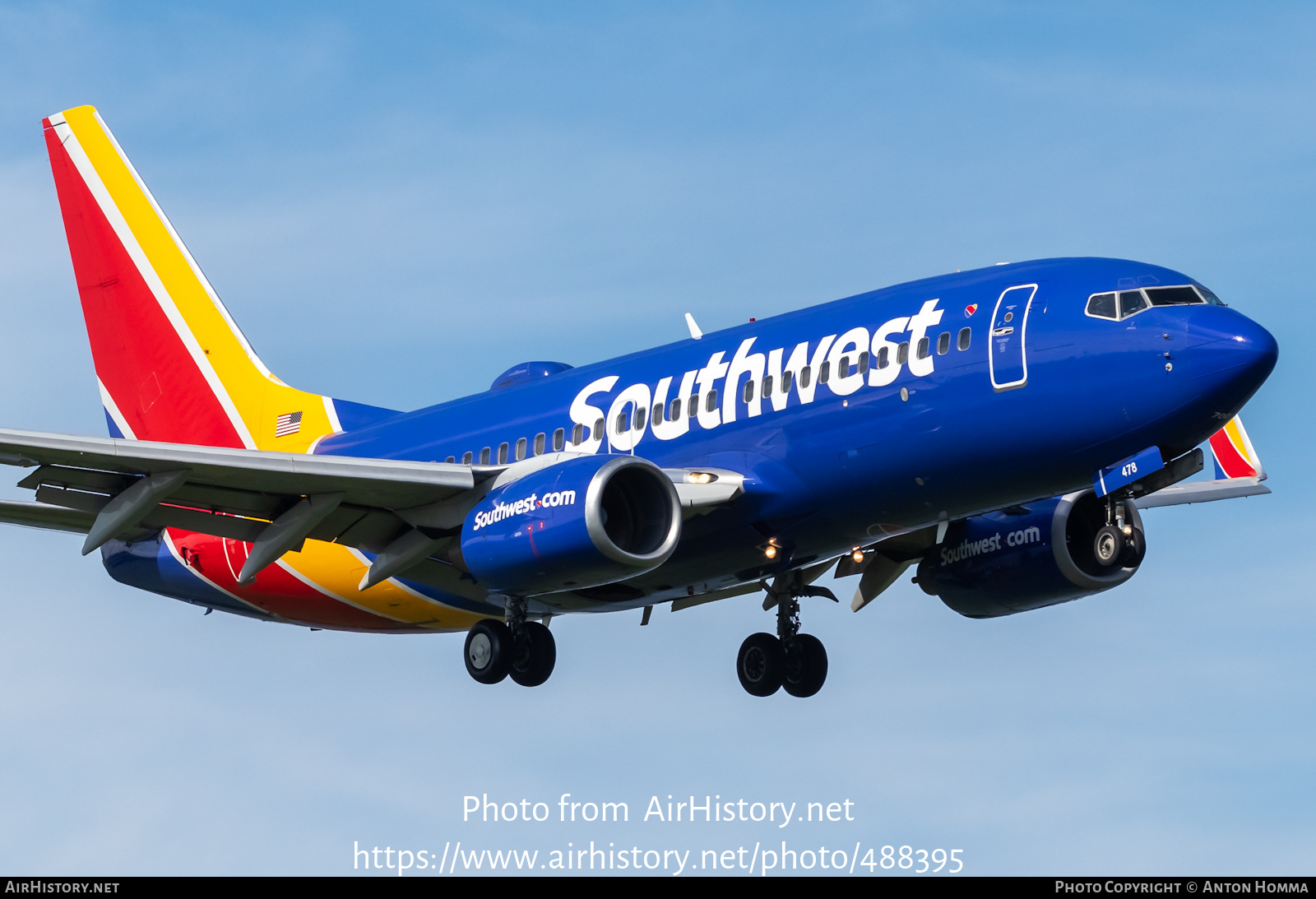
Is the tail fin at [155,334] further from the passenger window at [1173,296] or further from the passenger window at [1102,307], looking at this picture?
the passenger window at [1173,296]

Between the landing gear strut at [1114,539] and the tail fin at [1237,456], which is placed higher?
the tail fin at [1237,456]

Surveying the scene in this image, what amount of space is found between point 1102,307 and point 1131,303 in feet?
1.27

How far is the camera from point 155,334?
38.0m

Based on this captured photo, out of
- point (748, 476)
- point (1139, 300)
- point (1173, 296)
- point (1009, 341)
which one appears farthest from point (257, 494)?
point (1173, 296)

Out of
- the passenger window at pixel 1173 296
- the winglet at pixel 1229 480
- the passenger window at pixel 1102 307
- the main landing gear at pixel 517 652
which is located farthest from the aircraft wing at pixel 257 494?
the winglet at pixel 1229 480

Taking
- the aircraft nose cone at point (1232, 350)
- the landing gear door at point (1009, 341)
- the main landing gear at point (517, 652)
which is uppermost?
the landing gear door at point (1009, 341)

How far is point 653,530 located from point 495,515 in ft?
7.87

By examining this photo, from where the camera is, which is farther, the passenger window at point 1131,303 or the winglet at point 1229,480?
the winglet at point 1229,480

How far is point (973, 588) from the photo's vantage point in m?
32.8

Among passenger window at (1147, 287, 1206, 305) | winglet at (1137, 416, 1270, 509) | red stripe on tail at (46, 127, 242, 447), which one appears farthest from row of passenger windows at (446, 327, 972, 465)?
winglet at (1137, 416, 1270, 509)

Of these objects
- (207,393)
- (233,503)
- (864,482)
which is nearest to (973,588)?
(864,482)

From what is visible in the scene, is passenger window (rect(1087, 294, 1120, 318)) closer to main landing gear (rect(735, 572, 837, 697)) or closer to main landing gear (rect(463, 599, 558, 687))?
main landing gear (rect(735, 572, 837, 697))

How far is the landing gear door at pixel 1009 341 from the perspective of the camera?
25.5 m

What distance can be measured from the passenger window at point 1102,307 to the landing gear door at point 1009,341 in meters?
0.86
